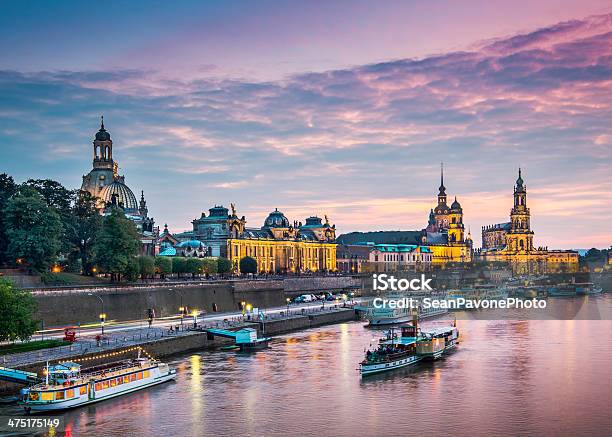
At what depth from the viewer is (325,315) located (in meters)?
102

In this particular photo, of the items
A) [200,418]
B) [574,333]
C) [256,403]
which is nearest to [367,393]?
[256,403]

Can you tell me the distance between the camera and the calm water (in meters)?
43.6

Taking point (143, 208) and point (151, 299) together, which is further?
point (143, 208)

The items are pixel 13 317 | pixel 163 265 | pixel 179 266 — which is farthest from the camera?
pixel 179 266

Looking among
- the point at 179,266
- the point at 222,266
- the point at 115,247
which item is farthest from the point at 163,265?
the point at 115,247

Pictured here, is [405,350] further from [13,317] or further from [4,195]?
[4,195]

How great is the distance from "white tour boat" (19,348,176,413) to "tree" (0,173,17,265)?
103 feet

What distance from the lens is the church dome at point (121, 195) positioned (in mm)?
148375

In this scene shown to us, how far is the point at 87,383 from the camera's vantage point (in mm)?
48438

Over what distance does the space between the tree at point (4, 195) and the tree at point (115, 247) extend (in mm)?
8416

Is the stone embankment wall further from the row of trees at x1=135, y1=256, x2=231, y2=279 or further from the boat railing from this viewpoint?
the boat railing

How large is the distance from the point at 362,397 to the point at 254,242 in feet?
396

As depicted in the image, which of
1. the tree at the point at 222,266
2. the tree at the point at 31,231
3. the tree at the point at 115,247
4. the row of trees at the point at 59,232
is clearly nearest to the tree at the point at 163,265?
the row of trees at the point at 59,232

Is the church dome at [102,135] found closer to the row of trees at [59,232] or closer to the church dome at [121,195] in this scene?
the church dome at [121,195]
